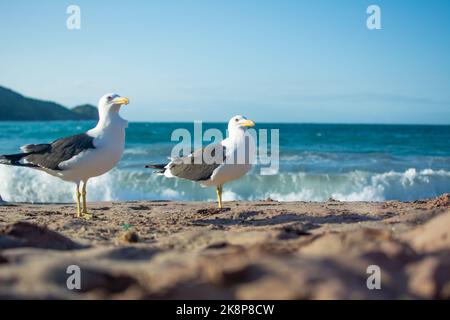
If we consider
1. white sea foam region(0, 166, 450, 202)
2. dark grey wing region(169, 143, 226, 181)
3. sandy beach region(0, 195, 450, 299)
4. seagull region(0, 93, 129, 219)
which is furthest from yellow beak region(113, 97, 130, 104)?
white sea foam region(0, 166, 450, 202)

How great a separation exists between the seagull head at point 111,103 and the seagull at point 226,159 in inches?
50.1

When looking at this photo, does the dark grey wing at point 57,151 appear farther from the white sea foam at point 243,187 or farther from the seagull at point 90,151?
the white sea foam at point 243,187

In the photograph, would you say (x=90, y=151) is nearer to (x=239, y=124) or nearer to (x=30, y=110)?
(x=239, y=124)

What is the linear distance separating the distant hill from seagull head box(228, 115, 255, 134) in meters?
68.3

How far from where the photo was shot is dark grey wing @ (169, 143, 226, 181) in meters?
6.99

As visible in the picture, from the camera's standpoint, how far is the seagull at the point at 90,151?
639 cm

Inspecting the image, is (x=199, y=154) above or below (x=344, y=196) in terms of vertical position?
above

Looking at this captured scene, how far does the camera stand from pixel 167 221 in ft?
18.7

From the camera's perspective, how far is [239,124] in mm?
7238

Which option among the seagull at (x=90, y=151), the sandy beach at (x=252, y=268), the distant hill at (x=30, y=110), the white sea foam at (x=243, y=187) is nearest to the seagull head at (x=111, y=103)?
the seagull at (x=90, y=151)

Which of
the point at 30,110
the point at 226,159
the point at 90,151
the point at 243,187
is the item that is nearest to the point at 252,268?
the point at 90,151
